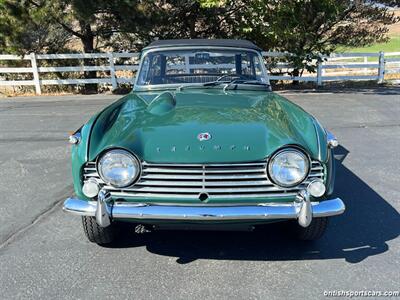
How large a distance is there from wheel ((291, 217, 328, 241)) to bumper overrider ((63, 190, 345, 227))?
0.35 metres

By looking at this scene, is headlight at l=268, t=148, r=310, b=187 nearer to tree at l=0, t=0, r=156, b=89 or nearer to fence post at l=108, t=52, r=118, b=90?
tree at l=0, t=0, r=156, b=89

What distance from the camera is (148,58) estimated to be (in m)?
4.60

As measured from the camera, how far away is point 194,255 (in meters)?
3.45

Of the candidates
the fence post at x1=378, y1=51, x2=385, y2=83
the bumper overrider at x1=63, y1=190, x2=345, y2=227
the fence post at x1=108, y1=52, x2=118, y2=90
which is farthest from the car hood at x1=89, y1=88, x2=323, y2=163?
the fence post at x1=378, y1=51, x2=385, y2=83

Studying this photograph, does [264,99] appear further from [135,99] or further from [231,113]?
[135,99]

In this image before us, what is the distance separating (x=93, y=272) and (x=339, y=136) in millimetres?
5348

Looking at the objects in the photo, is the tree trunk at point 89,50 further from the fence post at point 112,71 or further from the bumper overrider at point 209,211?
the bumper overrider at point 209,211

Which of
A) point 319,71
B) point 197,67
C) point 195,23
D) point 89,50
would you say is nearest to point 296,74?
point 319,71

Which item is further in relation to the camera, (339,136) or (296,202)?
(339,136)

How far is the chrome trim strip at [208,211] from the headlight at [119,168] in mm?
172

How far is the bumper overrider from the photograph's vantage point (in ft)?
9.53

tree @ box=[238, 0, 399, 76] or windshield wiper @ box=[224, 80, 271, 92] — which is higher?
tree @ box=[238, 0, 399, 76]

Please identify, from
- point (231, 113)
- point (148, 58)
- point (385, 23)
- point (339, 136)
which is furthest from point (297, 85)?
point (231, 113)

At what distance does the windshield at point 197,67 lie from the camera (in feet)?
14.9
